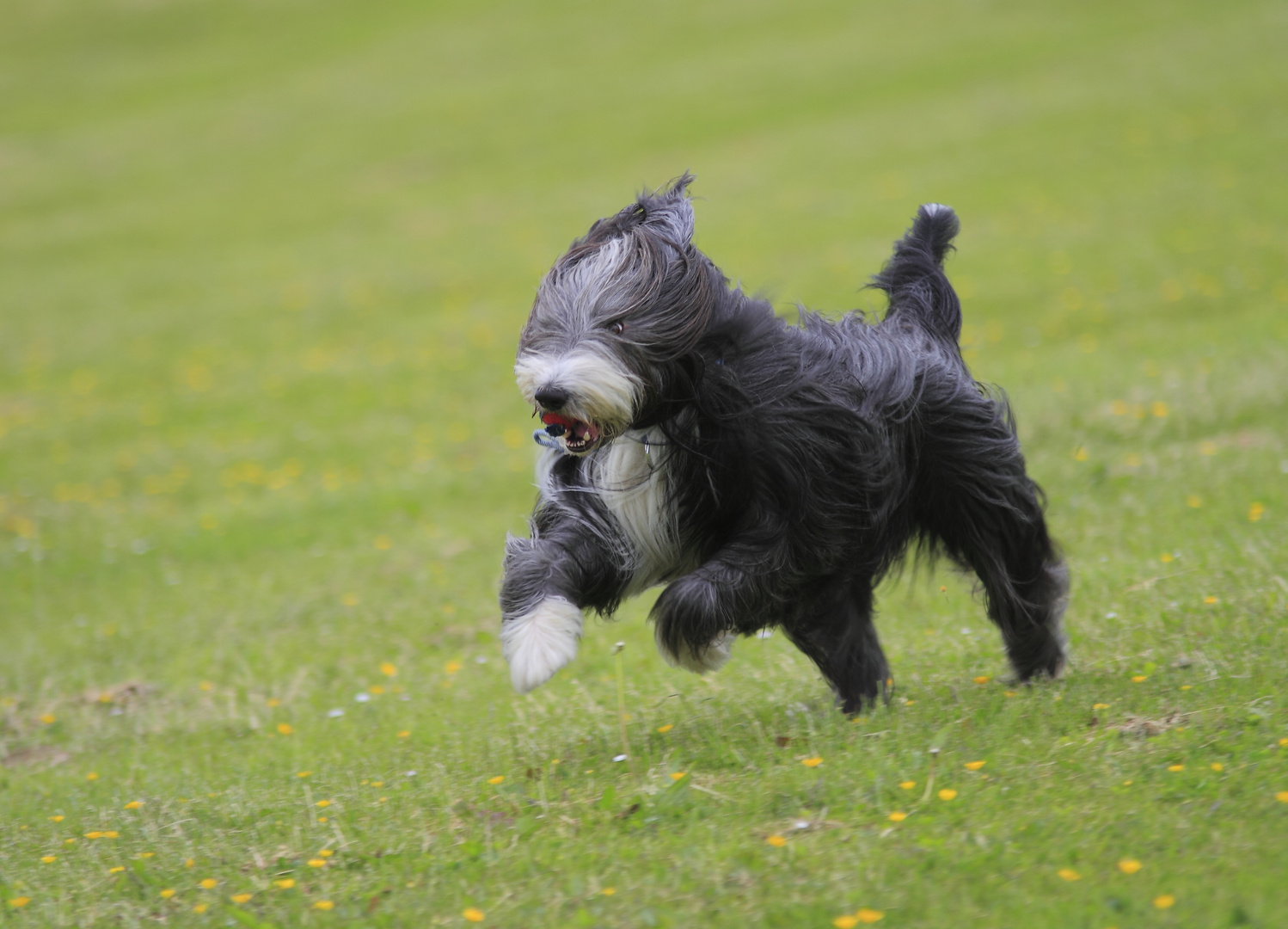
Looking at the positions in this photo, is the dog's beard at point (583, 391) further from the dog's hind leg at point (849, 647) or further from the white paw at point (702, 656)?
the dog's hind leg at point (849, 647)

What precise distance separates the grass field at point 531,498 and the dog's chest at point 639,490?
78cm

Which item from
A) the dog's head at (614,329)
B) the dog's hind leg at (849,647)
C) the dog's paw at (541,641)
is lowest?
the dog's hind leg at (849,647)

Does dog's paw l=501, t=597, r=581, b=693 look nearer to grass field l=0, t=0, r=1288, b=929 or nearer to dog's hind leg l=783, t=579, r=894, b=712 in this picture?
grass field l=0, t=0, r=1288, b=929

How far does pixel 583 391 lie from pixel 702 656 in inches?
41.9

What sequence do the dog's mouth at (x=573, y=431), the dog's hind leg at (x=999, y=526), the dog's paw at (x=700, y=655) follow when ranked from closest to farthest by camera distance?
1. the dog's mouth at (x=573, y=431)
2. the dog's paw at (x=700, y=655)
3. the dog's hind leg at (x=999, y=526)

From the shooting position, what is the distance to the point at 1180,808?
369cm

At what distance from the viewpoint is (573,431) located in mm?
3963

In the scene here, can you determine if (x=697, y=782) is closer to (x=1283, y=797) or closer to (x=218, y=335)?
(x=1283, y=797)

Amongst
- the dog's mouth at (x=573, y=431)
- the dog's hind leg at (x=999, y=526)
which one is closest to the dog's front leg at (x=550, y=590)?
the dog's mouth at (x=573, y=431)

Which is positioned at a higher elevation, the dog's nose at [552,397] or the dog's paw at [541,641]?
the dog's nose at [552,397]

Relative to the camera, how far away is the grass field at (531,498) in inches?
150

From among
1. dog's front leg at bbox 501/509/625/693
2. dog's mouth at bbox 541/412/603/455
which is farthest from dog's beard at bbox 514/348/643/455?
dog's front leg at bbox 501/509/625/693

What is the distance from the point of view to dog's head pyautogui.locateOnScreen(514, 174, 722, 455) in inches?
152

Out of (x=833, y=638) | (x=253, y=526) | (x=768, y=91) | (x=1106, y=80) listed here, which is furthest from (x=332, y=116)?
(x=833, y=638)
